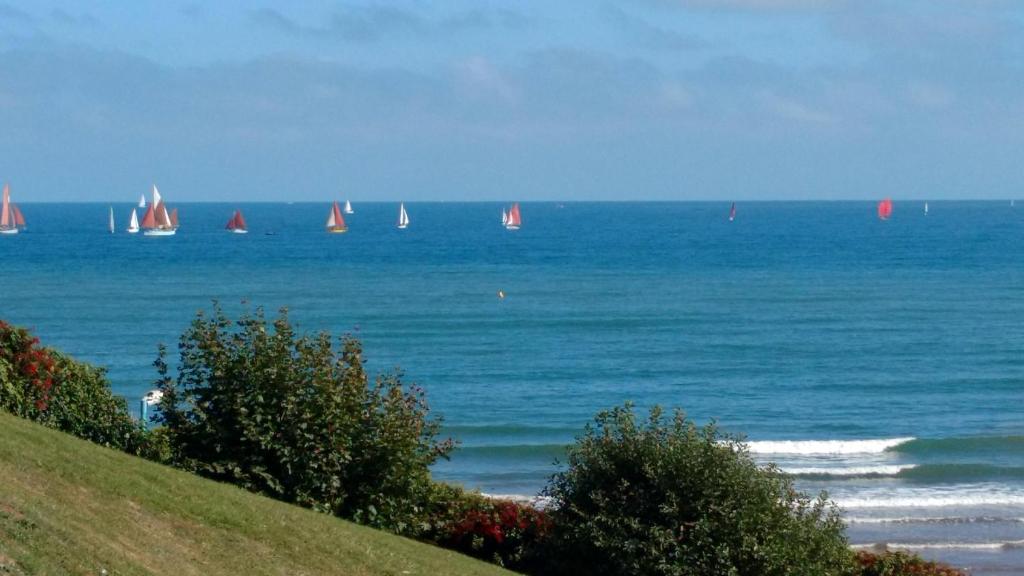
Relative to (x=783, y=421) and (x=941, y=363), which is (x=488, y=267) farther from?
(x=783, y=421)

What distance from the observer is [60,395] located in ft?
54.4

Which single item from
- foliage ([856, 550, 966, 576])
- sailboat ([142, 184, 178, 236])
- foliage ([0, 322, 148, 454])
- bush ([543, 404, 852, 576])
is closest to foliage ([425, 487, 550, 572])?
bush ([543, 404, 852, 576])

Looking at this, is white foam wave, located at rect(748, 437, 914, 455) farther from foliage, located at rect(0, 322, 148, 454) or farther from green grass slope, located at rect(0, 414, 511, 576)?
foliage, located at rect(0, 322, 148, 454)

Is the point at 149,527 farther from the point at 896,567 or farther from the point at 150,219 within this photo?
the point at 150,219

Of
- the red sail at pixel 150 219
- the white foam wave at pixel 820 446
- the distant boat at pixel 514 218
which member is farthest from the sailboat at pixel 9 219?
the white foam wave at pixel 820 446

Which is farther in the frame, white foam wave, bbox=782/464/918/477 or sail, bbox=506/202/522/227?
sail, bbox=506/202/522/227

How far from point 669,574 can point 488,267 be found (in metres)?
80.0

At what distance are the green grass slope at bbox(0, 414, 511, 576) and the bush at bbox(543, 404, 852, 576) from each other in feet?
4.59

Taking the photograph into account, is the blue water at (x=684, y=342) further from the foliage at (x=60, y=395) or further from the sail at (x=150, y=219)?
the sail at (x=150, y=219)

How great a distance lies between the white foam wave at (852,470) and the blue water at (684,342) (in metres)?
0.08

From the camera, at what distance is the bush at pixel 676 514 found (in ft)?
49.3

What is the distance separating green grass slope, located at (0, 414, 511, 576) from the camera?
9844mm

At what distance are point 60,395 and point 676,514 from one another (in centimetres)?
829

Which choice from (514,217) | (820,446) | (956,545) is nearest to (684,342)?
(820,446)
